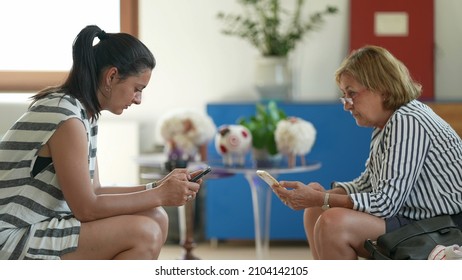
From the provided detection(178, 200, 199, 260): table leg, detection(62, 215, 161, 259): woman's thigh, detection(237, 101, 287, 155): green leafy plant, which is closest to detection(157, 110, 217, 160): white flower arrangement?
detection(237, 101, 287, 155): green leafy plant

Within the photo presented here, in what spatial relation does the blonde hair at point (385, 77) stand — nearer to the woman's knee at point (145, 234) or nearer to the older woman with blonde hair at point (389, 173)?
the older woman with blonde hair at point (389, 173)

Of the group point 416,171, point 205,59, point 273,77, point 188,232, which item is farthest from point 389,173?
point 205,59

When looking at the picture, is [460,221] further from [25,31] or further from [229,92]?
[25,31]

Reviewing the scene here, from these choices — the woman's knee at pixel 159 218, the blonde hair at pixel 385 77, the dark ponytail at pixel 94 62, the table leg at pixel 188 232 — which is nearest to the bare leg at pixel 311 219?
the blonde hair at pixel 385 77

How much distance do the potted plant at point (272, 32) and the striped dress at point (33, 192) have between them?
9.73 ft

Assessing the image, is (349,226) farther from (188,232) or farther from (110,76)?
(188,232)

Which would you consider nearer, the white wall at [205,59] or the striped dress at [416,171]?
the striped dress at [416,171]

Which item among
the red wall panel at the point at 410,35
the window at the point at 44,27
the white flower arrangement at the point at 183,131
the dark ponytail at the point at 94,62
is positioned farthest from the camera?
the window at the point at 44,27

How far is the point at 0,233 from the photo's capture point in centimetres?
265

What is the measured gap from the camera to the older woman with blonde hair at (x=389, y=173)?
2.87m

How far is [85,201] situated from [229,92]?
132 inches

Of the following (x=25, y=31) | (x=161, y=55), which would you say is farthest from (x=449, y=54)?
(x=25, y=31)

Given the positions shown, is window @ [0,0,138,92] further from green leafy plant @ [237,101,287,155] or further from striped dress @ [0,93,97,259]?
striped dress @ [0,93,97,259]

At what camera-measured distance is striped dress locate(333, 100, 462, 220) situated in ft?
9.43
